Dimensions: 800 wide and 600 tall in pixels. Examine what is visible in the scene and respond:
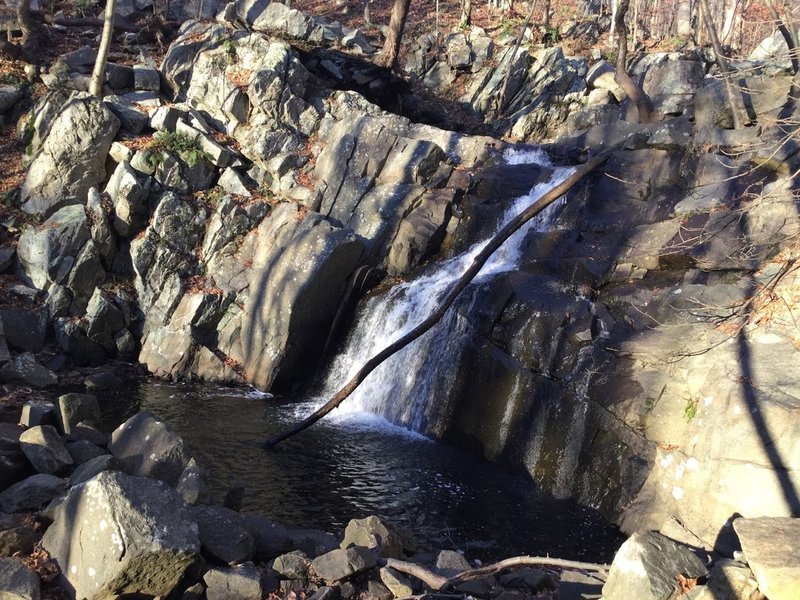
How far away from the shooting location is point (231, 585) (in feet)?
19.3

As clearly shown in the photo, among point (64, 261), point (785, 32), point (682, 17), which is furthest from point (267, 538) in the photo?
point (682, 17)

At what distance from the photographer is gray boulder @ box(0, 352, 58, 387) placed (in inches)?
511

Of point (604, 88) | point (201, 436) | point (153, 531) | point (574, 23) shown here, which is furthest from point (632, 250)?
point (574, 23)

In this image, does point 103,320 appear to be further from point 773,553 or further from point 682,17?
point 682,17

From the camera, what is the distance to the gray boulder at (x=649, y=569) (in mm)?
5375

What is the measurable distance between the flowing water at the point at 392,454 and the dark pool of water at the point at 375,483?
0.02 metres

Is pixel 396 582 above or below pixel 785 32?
below

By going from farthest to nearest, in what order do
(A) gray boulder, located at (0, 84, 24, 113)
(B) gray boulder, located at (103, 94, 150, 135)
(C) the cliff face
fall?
1. (A) gray boulder, located at (0, 84, 24, 113)
2. (B) gray boulder, located at (103, 94, 150, 135)
3. (C) the cliff face

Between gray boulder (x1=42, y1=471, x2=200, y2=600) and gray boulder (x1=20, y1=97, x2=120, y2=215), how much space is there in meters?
13.1

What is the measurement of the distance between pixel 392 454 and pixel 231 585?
5898 mm

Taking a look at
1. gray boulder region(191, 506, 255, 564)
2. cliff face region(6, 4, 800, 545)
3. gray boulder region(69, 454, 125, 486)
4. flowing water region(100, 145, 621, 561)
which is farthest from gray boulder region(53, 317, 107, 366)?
gray boulder region(191, 506, 255, 564)

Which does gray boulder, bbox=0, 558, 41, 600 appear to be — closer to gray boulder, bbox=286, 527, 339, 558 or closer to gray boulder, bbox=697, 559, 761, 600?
gray boulder, bbox=286, 527, 339, 558

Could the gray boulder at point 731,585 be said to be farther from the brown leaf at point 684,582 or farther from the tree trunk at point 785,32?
the tree trunk at point 785,32

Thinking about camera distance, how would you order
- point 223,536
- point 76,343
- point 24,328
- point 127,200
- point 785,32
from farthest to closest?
point 785,32 < point 127,200 < point 76,343 < point 24,328 < point 223,536
